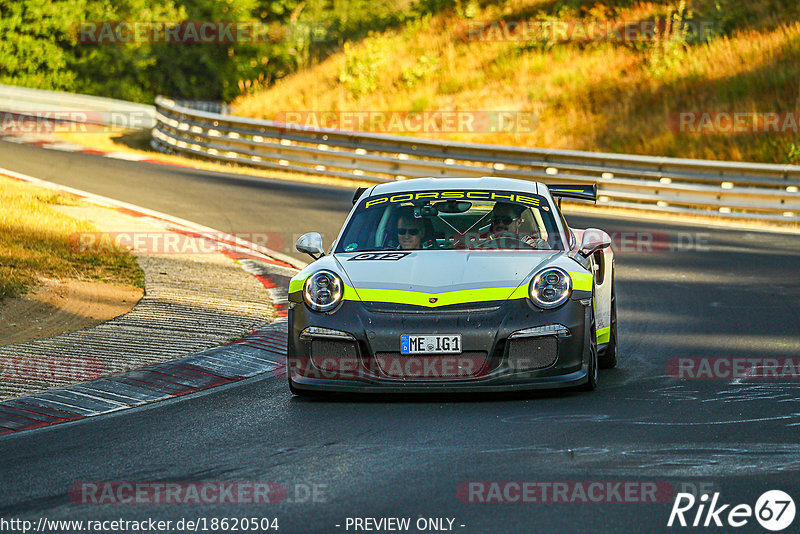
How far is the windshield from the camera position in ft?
28.6

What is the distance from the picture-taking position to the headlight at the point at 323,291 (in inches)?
307

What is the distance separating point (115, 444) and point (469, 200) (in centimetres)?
338

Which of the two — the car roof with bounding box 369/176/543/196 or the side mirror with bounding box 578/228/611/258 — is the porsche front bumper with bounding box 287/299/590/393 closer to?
the side mirror with bounding box 578/228/611/258

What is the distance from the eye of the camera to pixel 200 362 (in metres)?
9.36

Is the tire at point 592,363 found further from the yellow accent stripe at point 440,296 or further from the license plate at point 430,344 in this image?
the license plate at point 430,344

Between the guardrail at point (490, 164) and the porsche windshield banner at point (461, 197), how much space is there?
12654 millimetres

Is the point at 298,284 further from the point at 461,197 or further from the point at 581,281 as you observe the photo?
the point at 581,281

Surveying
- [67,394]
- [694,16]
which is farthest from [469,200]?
[694,16]

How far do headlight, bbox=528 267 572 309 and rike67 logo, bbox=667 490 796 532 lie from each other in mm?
2418

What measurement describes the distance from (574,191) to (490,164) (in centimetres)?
1524

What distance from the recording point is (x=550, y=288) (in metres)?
7.72

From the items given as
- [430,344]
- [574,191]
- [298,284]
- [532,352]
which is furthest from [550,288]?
[574,191]

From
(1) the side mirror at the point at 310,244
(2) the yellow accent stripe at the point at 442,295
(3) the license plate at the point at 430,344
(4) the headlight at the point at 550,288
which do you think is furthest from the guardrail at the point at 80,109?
(3) the license plate at the point at 430,344

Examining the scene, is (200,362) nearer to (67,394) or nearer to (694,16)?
(67,394)
